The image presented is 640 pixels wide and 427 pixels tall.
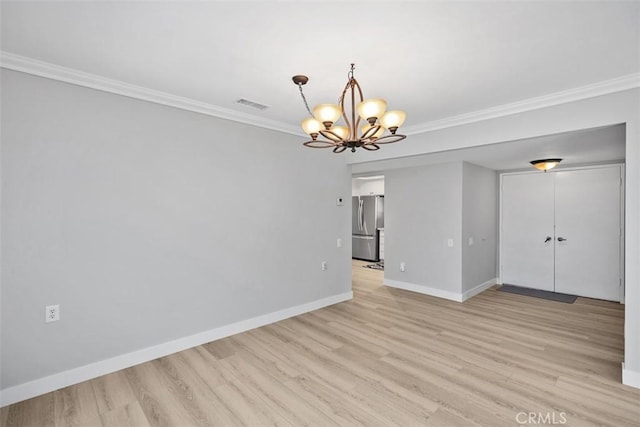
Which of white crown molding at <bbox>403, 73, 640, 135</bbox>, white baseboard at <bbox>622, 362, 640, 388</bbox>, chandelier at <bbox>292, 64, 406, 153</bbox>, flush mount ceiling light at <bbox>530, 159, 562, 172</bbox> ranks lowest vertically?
white baseboard at <bbox>622, 362, 640, 388</bbox>

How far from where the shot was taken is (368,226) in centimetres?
862

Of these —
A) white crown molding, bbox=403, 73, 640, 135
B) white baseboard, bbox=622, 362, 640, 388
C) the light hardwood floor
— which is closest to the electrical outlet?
the light hardwood floor

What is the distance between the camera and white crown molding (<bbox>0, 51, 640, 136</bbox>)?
7.85ft

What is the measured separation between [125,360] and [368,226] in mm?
6623

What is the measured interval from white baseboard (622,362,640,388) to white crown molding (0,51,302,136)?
4.06 metres

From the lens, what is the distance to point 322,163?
179 inches

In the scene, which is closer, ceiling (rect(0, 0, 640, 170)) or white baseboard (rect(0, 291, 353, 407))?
ceiling (rect(0, 0, 640, 170))

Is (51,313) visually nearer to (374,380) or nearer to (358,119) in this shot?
(374,380)

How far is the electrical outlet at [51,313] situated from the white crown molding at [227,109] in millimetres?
1802

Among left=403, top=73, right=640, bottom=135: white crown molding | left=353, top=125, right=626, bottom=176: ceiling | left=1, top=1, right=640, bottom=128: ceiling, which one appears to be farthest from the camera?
left=353, top=125, right=626, bottom=176: ceiling

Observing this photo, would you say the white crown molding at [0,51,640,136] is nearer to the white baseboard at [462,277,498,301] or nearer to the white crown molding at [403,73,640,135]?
the white crown molding at [403,73,640,135]

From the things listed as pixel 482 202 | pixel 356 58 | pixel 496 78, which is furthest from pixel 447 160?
pixel 356 58

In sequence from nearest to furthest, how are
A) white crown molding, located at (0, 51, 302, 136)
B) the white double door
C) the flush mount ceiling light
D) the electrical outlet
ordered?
white crown molding, located at (0, 51, 302, 136), the electrical outlet, the flush mount ceiling light, the white double door

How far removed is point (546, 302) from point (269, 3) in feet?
18.4
